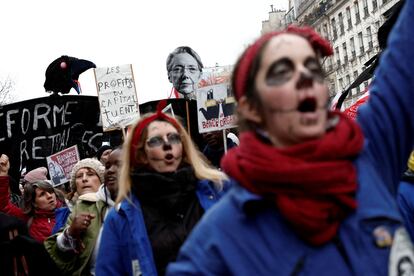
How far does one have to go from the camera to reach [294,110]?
1.63 m

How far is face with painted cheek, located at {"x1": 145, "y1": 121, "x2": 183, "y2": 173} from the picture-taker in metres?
3.43

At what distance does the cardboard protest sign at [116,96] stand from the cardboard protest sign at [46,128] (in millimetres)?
419

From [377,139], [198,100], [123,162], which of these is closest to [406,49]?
[377,139]

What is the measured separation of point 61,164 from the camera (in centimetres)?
823

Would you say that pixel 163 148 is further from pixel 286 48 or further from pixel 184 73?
pixel 184 73

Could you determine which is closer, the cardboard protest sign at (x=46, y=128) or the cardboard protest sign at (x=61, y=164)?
the cardboard protest sign at (x=61, y=164)

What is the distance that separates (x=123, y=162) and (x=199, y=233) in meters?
1.86

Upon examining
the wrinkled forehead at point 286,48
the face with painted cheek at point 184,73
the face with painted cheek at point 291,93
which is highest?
the face with painted cheek at point 184,73

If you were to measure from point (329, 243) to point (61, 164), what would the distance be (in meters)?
7.00

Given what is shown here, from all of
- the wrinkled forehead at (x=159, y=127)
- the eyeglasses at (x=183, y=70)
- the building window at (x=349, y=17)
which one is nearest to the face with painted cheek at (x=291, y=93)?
the wrinkled forehead at (x=159, y=127)

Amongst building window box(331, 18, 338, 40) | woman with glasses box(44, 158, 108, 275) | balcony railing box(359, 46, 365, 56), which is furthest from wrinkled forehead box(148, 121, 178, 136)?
building window box(331, 18, 338, 40)

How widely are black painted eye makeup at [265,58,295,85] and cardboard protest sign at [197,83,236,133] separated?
5.20 metres

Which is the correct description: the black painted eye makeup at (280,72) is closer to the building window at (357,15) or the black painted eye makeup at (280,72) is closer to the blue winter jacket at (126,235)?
the blue winter jacket at (126,235)

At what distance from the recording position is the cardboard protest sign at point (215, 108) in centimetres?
700
